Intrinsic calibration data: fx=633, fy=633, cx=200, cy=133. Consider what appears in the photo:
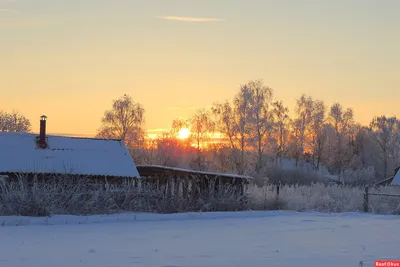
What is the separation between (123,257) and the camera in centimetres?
1133

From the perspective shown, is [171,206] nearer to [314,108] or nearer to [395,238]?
[395,238]

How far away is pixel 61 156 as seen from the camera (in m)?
29.1

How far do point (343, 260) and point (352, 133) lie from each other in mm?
65031

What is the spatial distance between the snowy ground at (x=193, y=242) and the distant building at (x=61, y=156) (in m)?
7.18

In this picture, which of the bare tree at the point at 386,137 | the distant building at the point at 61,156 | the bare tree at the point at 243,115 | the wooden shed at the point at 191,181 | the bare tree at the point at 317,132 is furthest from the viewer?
the bare tree at the point at 386,137

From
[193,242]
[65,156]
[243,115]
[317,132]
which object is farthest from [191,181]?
[317,132]

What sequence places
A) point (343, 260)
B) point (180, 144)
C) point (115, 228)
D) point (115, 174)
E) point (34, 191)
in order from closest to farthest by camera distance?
point (343, 260), point (115, 228), point (34, 191), point (115, 174), point (180, 144)

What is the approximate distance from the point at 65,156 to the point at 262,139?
31.7 metres

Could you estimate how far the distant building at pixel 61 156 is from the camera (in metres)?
27.6

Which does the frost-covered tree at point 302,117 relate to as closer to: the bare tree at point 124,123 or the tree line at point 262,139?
the tree line at point 262,139

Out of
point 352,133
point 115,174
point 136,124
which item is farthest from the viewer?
point 352,133

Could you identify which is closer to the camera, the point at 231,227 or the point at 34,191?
the point at 231,227

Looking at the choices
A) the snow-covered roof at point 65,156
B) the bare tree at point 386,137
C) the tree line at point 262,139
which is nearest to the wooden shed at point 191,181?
the snow-covered roof at point 65,156

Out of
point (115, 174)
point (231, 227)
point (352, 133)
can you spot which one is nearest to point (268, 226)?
point (231, 227)
